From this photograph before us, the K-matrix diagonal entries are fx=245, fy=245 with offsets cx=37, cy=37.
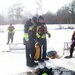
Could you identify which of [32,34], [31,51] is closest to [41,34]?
[32,34]

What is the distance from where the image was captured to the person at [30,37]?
8734 mm

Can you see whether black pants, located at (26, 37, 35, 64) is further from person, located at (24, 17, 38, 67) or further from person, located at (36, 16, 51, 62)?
person, located at (36, 16, 51, 62)

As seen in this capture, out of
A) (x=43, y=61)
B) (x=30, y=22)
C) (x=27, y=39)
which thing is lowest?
(x=43, y=61)

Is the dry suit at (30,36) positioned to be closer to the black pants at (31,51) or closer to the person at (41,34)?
the black pants at (31,51)

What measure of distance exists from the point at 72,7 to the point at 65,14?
244 centimetres

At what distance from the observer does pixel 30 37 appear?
883cm

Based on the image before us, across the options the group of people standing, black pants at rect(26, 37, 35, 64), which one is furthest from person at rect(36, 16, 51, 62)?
black pants at rect(26, 37, 35, 64)

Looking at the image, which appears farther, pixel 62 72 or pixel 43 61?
pixel 43 61

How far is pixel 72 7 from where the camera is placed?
6094 cm

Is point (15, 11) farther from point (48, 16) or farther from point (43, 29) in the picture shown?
point (43, 29)

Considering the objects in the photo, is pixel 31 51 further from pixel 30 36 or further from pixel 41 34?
pixel 41 34

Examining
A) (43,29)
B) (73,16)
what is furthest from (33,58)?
(73,16)

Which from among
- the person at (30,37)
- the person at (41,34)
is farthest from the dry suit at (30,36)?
the person at (41,34)

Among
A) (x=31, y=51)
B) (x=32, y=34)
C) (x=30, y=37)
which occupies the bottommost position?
(x=31, y=51)
